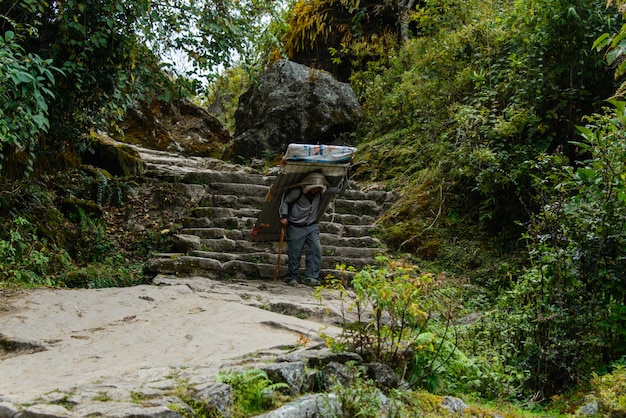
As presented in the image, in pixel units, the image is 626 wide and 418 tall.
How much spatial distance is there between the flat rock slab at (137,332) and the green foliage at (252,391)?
0.91ft

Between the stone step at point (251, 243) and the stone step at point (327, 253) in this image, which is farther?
the stone step at point (251, 243)

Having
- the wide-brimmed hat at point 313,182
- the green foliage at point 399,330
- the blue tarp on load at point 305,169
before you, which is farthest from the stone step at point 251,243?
the green foliage at point 399,330

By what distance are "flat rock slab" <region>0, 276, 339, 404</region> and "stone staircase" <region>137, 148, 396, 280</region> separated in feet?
3.28

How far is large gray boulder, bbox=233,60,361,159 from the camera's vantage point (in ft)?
46.1

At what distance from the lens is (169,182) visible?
447 inches

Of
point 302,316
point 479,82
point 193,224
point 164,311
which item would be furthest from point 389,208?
point 164,311

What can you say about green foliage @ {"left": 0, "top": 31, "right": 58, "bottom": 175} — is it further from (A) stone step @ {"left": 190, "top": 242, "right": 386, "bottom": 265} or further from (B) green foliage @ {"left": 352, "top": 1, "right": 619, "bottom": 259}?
(B) green foliage @ {"left": 352, "top": 1, "right": 619, "bottom": 259}

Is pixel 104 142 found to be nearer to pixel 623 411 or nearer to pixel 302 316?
pixel 302 316

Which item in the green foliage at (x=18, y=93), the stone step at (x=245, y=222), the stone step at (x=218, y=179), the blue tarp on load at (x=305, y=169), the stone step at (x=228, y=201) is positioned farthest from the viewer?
the stone step at (x=218, y=179)

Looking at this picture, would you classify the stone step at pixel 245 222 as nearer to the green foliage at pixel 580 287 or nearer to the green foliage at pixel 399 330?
the green foliage at pixel 580 287

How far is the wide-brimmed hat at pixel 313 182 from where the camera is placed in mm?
8047

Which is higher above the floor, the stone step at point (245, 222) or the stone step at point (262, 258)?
the stone step at point (245, 222)

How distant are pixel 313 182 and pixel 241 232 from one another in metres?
2.10

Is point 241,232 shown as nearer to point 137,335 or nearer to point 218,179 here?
point 218,179
